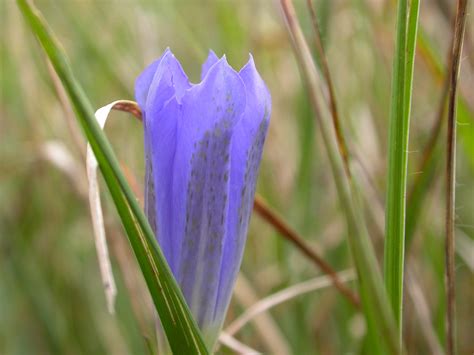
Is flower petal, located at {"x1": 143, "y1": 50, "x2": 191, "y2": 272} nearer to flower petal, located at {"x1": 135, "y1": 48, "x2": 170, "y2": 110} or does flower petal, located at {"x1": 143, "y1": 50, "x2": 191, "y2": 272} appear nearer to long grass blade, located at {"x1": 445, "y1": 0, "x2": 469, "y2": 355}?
flower petal, located at {"x1": 135, "y1": 48, "x2": 170, "y2": 110}

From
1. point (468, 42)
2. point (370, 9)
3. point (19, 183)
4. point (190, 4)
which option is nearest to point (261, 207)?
point (468, 42)

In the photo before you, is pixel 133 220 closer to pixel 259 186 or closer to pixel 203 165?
pixel 203 165

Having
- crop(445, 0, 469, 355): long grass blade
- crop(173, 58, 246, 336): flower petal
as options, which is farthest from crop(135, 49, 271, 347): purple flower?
crop(445, 0, 469, 355): long grass blade

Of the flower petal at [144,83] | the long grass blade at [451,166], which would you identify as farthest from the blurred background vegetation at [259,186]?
the flower petal at [144,83]

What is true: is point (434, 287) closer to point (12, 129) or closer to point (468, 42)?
point (468, 42)

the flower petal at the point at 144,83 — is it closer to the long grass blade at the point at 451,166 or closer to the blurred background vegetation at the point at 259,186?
the long grass blade at the point at 451,166

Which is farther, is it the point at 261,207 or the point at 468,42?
the point at 468,42
